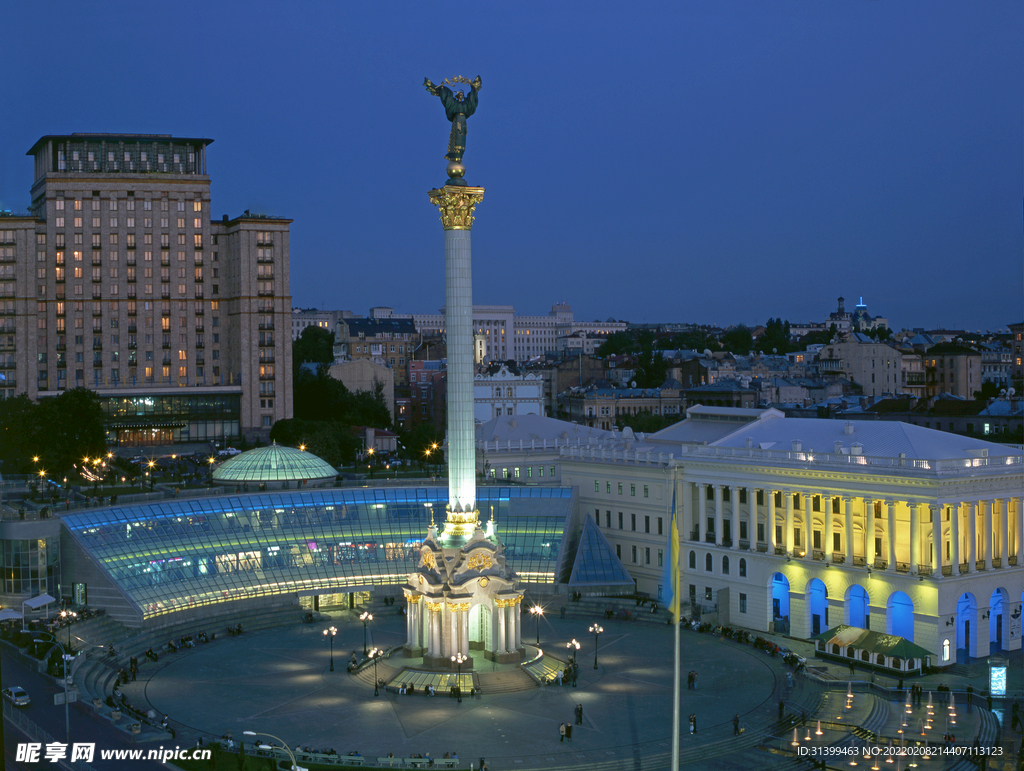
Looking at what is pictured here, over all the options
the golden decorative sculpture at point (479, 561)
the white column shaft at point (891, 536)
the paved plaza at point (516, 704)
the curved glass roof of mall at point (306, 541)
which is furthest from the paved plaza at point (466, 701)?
the white column shaft at point (891, 536)

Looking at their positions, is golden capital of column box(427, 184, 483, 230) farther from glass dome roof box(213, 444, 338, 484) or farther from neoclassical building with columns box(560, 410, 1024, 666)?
glass dome roof box(213, 444, 338, 484)

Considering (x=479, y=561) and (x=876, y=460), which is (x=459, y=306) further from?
(x=876, y=460)

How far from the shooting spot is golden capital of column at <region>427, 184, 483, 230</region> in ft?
207

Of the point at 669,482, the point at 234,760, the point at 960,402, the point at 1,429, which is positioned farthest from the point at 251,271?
the point at 234,760

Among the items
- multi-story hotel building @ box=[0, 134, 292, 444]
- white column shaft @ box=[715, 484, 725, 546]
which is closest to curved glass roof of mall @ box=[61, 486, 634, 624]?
white column shaft @ box=[715, 484, 725, 546]

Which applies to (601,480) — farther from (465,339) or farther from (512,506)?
(465,339)

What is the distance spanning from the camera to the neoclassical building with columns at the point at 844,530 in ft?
214

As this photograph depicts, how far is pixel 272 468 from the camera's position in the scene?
8900cm

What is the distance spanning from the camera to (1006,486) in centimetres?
6731

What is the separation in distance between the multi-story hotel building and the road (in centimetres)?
8349

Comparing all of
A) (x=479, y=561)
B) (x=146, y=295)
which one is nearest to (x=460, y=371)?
(x=479, y=561)

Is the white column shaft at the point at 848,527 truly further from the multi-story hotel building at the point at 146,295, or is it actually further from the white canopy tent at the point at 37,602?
the multi-story hotel building at the point at 146,295

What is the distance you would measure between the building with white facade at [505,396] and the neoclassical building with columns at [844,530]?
205 feet

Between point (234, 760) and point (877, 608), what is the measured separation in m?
40.8
